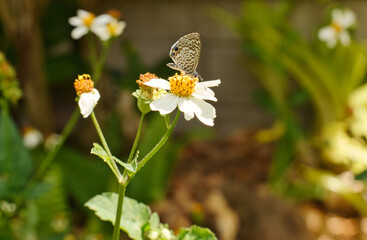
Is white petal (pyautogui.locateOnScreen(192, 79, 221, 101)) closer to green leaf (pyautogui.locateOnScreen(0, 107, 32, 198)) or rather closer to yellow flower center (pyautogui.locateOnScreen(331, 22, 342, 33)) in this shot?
green leaf (pyautogui.locateOnScreen(0, 107, 32, 198))

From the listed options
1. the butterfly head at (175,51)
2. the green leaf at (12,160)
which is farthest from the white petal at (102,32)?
the butterfly head at (175,51)

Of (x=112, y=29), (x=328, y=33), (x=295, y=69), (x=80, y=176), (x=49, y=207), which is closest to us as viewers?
(x=112, y=29)

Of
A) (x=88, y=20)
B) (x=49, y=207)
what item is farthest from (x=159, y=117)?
(x=88, y=20)

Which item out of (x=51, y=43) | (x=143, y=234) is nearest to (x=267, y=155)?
(x=51, y=43)

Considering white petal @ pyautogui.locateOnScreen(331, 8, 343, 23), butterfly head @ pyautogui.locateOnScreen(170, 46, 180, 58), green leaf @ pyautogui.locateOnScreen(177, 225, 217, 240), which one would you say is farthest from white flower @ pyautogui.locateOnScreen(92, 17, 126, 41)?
white petal @ pyautogui.locateOnScreen(331, 8, 343, 23)

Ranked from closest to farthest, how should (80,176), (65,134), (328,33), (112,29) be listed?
(65,134), (112,29), (80,176), (328,33)

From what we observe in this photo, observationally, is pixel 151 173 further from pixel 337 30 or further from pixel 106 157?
pixel 106 157
